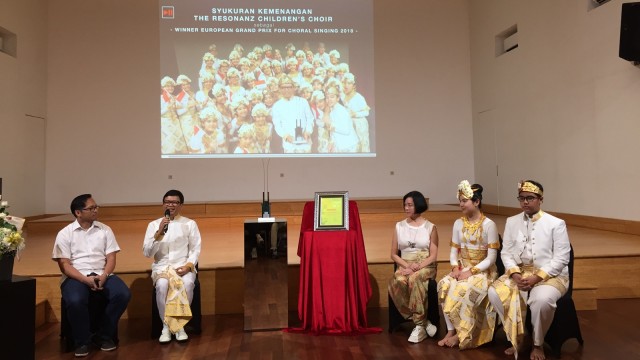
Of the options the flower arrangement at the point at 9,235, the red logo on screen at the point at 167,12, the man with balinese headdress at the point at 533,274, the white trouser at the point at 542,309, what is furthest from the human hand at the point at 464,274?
the red logo on screen at the point at 167,12

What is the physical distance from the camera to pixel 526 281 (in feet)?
9.06

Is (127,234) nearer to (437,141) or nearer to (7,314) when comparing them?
(7,314)

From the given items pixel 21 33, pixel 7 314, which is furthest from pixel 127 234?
pixel 7 314

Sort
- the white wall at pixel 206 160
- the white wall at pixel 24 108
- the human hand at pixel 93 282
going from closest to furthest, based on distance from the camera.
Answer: the human hand at pixel 93 282
the white wall at pixel 24 108
the white wall at pixel 206 160

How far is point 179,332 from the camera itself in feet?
10.3

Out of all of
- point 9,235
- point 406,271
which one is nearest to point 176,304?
point 9,235

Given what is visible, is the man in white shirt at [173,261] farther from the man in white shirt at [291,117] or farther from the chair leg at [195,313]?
the man in white shirt at [291,117]

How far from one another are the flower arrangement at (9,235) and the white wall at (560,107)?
19.5 ft

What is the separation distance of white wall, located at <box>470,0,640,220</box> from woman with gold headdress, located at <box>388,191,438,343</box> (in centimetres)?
355

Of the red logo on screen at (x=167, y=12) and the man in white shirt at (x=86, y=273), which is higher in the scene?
the red logo on screen at (x=167, y=12)

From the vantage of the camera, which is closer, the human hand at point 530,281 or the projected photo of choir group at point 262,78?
the human hand at point 530,281

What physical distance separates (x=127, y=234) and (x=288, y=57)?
426cm

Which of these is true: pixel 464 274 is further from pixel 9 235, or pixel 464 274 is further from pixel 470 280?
pixel 9 235

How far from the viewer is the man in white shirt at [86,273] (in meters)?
2.95
